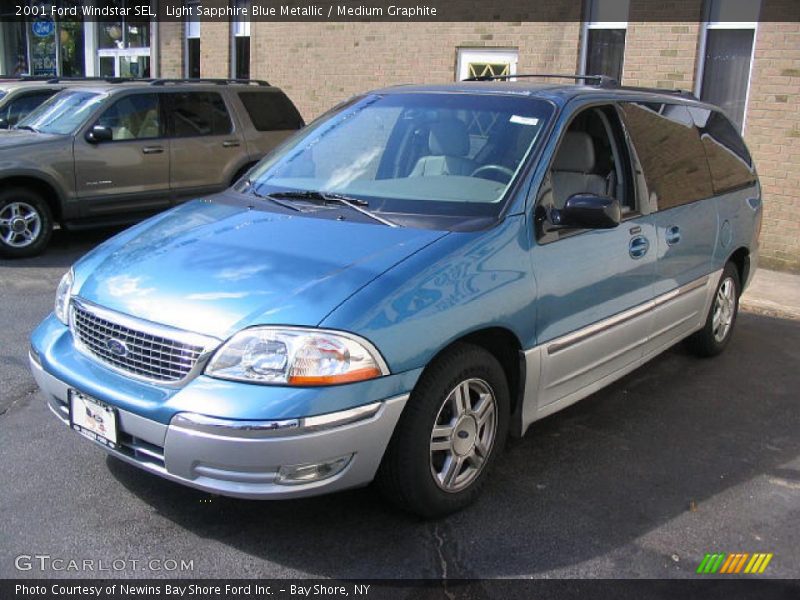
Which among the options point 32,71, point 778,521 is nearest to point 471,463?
point 778,521

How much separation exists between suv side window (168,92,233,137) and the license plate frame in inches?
265

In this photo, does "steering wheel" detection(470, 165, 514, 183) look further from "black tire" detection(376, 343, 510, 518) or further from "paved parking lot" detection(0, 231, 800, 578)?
"paved parking lot" detection(0, 231, 800, 578)

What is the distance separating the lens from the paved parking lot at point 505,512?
3195 millimetres

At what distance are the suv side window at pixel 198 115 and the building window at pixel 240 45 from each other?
5427mm

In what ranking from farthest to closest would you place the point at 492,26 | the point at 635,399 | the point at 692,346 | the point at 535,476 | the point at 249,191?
the point at 492,26
the point at 692,346
the point at 635,399
the point at 249,191
the point at 535,476

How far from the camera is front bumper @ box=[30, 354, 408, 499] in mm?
2846

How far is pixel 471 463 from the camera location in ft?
11.6

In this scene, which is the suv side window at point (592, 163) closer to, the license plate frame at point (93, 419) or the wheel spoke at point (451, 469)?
the wheel spoke at point (451, 469)

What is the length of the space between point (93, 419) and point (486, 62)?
30.0 feet

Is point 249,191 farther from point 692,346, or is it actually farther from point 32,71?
point 32,71

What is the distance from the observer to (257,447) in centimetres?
284

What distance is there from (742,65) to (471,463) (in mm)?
7325

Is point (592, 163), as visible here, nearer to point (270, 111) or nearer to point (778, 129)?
point (778, 129)

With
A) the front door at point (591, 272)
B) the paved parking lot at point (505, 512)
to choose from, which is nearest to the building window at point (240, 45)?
the paved parking lot at point (505, 512)
